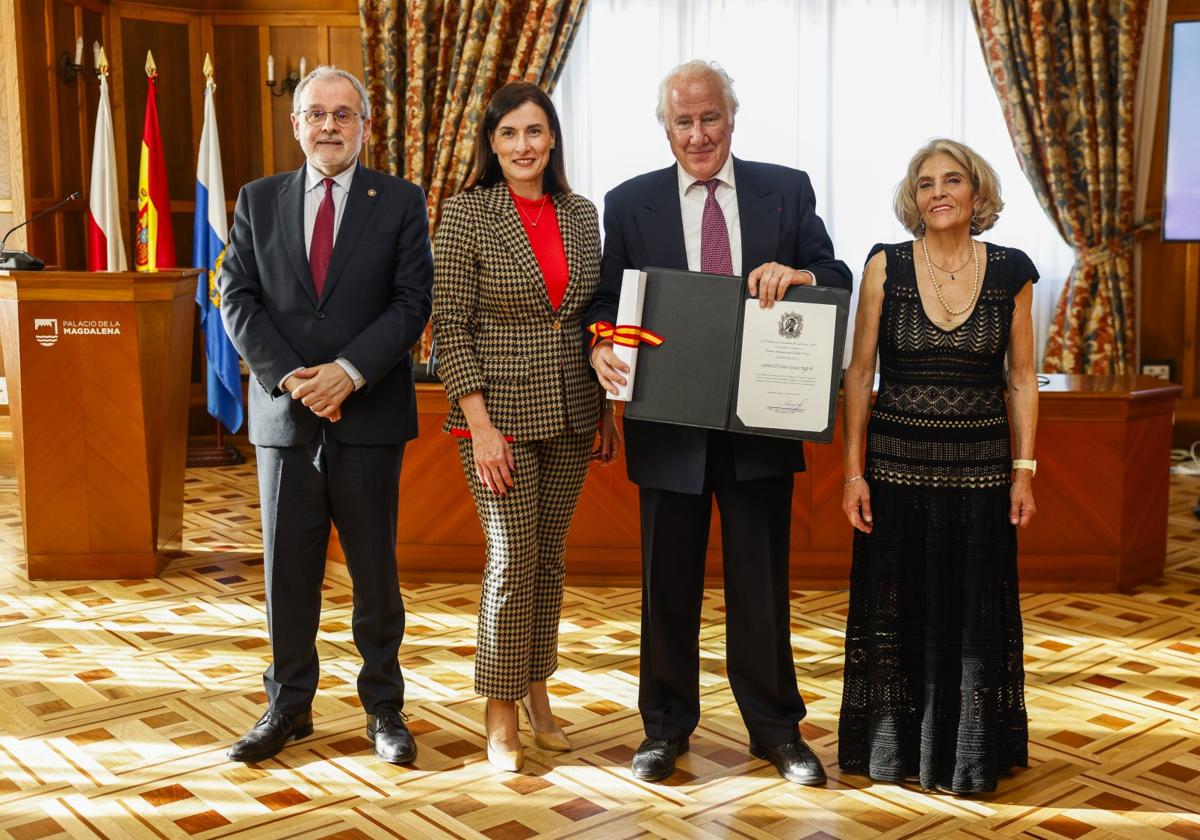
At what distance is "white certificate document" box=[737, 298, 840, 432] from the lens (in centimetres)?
274

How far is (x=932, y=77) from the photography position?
22.4 feet

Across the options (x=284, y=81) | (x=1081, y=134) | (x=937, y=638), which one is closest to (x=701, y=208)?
(x=937, y=638)

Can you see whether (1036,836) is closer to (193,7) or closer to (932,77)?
(932,77)

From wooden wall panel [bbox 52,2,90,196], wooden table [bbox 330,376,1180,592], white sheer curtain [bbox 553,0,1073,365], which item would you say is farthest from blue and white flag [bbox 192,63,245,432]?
wooden table [bbox 330,376,1180,592]

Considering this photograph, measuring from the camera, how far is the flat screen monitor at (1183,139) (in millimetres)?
6363

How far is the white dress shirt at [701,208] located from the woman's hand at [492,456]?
58cm

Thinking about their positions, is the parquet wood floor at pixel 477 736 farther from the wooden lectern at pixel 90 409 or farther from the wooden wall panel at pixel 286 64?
the wooden wall panel at pixel 286 64

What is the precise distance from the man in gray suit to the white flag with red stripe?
3792 millimetres

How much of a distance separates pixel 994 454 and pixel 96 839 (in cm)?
213

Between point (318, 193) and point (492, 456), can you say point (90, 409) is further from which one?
point (492, 456)

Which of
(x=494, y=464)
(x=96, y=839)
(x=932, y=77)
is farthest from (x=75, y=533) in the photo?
(x=932, y=77)

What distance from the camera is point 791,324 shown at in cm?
275

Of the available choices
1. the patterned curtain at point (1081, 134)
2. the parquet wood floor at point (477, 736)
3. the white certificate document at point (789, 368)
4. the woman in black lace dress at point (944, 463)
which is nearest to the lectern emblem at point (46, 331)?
the parquet wood floor at point (477, 736)

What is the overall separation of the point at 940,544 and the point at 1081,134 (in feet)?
15.0
